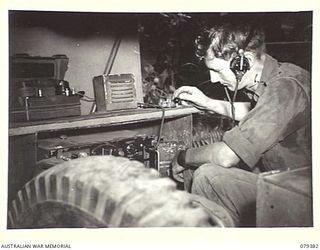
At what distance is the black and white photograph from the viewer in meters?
0.73

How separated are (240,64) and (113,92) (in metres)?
0.42

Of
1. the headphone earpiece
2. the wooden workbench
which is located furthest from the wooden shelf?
the headphone earpiece

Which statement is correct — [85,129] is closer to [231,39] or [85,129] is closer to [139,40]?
[139,40]

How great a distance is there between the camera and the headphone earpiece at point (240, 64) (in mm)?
1068

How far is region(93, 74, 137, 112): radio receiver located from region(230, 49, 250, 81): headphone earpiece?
0.37 metres

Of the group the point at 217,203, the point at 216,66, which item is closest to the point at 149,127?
the point at 216,66

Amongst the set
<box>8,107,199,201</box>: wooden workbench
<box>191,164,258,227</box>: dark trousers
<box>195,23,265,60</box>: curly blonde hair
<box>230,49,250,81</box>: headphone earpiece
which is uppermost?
<box>195,23,265,60</box>: curly blonde hair

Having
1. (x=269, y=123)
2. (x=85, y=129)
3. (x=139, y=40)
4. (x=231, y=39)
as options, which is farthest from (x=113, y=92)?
(x=269, y=123)

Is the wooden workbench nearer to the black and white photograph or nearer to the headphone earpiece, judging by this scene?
the black and white photograph

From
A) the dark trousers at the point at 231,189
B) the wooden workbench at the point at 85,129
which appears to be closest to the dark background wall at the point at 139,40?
the wooden workbench at the point at 85,129

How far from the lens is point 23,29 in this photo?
103 cm

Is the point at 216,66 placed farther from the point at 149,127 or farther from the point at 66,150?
the point at 66,150

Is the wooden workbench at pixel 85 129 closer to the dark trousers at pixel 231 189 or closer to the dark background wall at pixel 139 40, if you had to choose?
the dark background wall at pixel 139 40
